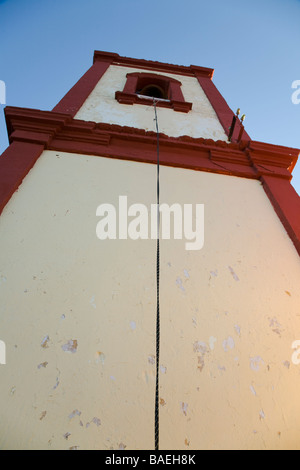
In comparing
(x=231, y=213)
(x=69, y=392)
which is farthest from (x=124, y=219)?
(x=69, y=392)

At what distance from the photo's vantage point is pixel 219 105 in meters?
4.88

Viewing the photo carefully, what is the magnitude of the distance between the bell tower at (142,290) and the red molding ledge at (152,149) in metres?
0.02

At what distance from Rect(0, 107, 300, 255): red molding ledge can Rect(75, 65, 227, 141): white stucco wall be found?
569 mm

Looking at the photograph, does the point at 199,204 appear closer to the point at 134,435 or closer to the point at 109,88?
the point at 134,435

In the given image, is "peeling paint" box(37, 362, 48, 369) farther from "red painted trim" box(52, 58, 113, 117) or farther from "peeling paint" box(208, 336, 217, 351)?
"red painted trim" box(52, 58, 113, 117)

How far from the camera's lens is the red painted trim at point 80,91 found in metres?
3.73

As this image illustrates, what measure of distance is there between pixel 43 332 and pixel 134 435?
0.77 m

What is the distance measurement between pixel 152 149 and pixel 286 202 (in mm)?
1665

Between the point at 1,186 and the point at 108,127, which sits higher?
the point at 108,127

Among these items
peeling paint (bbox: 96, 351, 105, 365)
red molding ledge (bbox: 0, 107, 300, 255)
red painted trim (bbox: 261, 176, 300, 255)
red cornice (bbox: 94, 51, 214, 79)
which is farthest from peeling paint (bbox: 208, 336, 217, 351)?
red cornice (bbox: 94, 51, 214, 79)

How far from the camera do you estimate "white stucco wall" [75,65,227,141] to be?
3803 millimetres

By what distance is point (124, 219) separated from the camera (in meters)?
2.35

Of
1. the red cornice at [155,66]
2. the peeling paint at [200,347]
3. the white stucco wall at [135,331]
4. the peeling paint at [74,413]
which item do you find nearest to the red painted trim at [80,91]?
the red cornice at [155,66]
